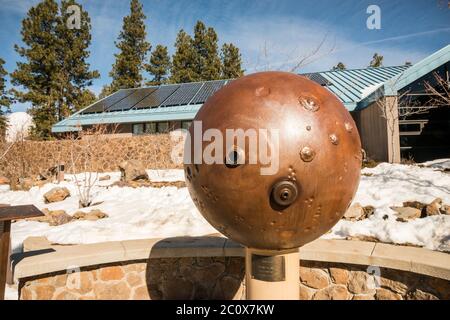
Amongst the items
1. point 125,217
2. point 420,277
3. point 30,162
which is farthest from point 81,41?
point 420,277

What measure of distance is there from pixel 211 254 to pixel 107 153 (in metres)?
14.7

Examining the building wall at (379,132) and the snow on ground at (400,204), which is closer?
the snow on ground at (400,204)

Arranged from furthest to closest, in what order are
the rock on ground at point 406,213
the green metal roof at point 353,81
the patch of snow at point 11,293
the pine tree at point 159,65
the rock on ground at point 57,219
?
1. the pine tree at point 159,65
2. the green metal roof at point 353,81
3. the rock on ground at point 57,219
4. the rock on ground at point 406,213
5. the patch of snow at point 11,293

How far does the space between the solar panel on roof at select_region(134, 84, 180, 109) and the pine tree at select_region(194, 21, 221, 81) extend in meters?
9.02

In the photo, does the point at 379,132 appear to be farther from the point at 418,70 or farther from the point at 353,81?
the point at 353,81

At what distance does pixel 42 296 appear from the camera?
130 inches

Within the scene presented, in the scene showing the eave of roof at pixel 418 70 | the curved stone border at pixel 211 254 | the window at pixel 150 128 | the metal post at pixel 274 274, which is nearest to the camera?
the metal post at pixel 274 274

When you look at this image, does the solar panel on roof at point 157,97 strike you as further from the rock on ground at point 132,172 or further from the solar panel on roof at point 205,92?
the rock on ground at point 132,172

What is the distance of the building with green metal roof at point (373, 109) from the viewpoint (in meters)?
10.7

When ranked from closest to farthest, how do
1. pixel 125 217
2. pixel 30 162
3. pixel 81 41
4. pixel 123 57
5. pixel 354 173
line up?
1. pixel 354 173
2. pixel 125 217
3. pixel 30 162
4. pixel 81 41
5. pixel 123 57

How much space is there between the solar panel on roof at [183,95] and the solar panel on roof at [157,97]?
47 cm

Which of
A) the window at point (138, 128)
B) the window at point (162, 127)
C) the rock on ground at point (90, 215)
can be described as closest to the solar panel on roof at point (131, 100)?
the window at point (138, 128)
